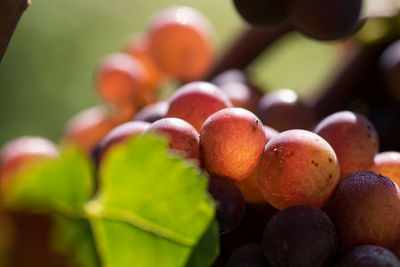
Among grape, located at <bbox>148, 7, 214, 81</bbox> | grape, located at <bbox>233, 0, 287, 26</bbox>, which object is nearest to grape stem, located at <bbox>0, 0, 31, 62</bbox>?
grape, located at <bbox>233, 0, 287, 26</bbox>

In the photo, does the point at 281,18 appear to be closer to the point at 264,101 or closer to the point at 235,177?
the point at 264,101

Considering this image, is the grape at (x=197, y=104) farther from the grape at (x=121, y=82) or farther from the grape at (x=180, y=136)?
the grape at (x=121, y=82)

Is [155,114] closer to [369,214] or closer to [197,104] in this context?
Result: [197,104]

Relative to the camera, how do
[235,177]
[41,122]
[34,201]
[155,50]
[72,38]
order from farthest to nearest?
[72,38], [41,122], [155,50], [235,177], [34,201]

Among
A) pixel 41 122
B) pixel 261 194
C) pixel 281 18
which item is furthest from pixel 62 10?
pixel 261 194

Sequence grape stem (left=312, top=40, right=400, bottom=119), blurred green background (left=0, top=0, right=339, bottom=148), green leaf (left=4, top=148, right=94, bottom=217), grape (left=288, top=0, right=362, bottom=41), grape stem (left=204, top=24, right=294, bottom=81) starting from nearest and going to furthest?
green leaf (left=4, top=148, right=94, bottom=217), grape (left=288, top=0, right=362, bottom=41), grape stem (left=312, top=40, right=400, bottom=119), grape stem (left=204, top=24, right=294, bottom=81), blurred green background (left=0, top=0, right=339, bottom=148)

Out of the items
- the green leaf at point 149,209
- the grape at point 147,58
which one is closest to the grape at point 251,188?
the green leaf at point 149,209

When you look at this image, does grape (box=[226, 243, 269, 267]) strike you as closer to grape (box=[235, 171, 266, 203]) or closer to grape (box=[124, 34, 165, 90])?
grape (box=[235, 171, 266, 203])
